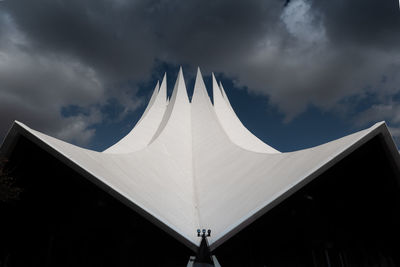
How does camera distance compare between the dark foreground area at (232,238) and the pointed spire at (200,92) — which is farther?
the pointed spire at (200,92)

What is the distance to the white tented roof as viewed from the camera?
17.6 ft

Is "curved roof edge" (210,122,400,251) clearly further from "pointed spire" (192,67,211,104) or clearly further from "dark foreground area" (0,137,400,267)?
"pointed spire" (192,67,211,104)

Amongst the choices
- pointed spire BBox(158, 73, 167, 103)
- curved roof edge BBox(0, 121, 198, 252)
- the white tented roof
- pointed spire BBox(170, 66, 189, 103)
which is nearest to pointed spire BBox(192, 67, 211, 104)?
pointed spire BBox(170, 66, 189, 103)

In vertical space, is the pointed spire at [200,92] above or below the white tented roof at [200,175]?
above

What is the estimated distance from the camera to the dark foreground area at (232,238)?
6176 millimetres

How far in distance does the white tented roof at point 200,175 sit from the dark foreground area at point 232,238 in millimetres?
660

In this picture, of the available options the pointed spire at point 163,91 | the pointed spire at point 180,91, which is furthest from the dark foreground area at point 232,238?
the pointed spire at point 163,91

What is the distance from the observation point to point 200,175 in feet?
28.6

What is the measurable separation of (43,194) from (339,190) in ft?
29.8

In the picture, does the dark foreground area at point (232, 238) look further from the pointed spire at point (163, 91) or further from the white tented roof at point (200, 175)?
the pointed spire at point (163, 91)

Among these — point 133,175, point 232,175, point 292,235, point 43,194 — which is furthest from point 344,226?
point 43,194

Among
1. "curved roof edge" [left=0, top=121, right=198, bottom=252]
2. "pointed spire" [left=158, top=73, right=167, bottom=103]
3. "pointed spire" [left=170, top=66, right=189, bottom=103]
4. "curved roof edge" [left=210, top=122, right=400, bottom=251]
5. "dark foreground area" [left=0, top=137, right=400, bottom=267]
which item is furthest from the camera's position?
"pointed spire" [left=158, top=73, right=167, bottom=103]

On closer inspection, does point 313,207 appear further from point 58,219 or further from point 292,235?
point 58,219

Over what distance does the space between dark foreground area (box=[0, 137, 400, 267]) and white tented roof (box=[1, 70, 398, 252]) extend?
66cm
